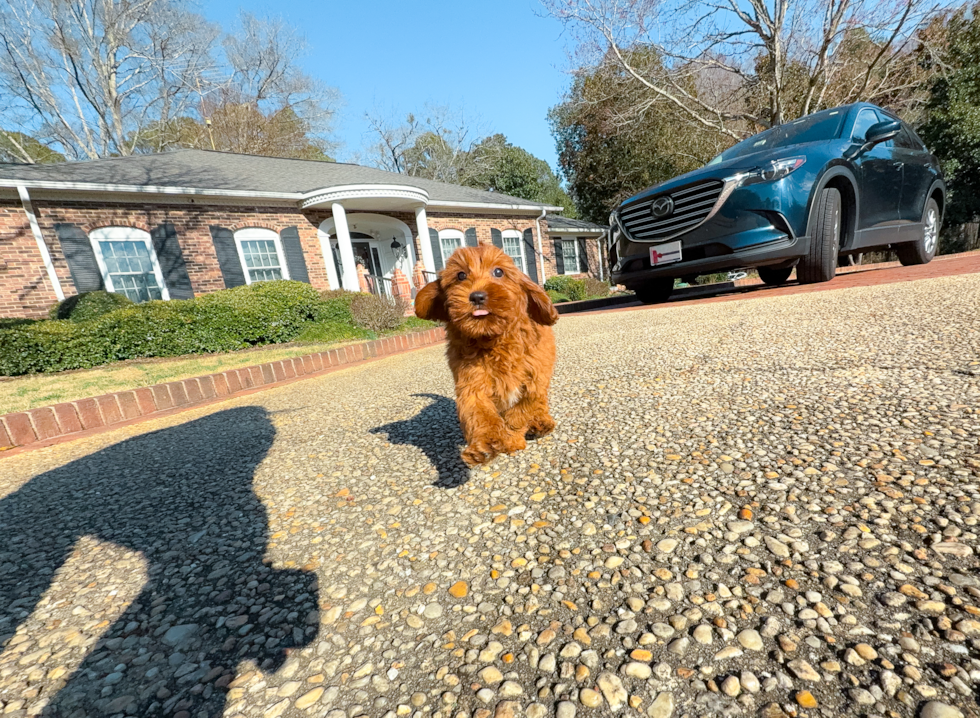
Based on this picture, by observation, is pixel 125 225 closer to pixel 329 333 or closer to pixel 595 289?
pixel 329 333

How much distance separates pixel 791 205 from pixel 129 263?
13.4 metres

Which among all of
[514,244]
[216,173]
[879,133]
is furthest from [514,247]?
[879,133]

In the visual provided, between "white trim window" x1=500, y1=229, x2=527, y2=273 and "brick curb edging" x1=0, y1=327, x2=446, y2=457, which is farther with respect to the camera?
"white trim window" x1=500, y1=229, x2=527, y2=273

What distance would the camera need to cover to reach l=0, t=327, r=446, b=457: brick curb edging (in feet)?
12.1

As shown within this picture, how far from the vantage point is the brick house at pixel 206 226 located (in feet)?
30.2

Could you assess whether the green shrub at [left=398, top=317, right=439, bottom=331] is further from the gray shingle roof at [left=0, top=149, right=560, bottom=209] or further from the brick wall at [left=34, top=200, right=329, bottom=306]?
the gray shingle roof at [left=0, top=149, right=560, bottom=209]

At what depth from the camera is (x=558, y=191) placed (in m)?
40.5

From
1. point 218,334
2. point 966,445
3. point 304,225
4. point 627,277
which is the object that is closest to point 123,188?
point 304,225

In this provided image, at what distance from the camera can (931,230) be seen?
746 centimetres

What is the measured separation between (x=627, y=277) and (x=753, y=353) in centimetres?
380

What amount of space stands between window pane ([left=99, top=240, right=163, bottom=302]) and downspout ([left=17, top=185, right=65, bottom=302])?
91 cm

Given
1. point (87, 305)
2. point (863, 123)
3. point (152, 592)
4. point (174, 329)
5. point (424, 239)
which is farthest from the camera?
A: point (424, 239)

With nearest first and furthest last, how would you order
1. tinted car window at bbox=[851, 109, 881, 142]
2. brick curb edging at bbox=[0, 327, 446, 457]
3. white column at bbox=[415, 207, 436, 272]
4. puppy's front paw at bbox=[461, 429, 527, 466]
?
1. puppy's front paw at bbox=[461, 429, 527, 466]
2. brick curb edging at bbox=[0, 327, 446, 457]
3. tinted car window at bbox=[851, 109, 881, 142]
4. white column at bbox=[415, 207, 436, 272]

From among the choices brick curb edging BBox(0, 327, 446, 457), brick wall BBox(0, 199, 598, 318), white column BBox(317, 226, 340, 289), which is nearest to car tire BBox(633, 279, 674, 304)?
brick curb edging BBox(0, 327, 446, 457)
